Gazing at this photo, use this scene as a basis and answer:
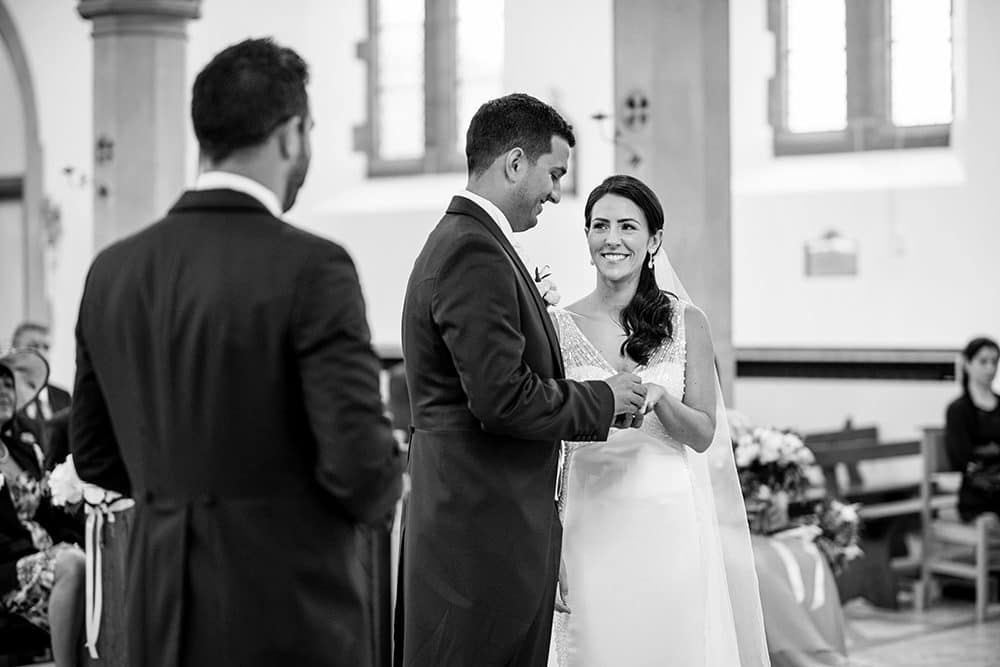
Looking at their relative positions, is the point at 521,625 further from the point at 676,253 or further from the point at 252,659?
the point at 676,253

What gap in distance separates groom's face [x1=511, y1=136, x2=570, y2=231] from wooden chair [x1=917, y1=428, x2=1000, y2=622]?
5598 millimetres

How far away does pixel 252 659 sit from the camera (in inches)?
91.9

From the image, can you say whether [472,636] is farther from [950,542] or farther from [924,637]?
[950,542]

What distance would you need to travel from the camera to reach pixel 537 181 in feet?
10.7

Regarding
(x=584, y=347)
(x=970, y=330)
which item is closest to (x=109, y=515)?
(x=584, y=347)

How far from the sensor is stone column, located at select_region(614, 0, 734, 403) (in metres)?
7.25

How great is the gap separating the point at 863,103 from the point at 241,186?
9816 mm

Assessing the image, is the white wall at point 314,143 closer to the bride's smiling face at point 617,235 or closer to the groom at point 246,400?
the bride's smiling face at point 617,235

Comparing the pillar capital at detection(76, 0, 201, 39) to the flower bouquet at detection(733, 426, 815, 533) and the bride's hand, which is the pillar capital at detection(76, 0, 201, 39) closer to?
the flower bouquet at detection(733, 426, 815, 533)

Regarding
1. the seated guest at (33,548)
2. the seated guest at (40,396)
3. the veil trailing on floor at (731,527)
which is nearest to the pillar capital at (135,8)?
the seated guest at (40,396)

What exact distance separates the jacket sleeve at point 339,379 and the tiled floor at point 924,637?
15.6 feet

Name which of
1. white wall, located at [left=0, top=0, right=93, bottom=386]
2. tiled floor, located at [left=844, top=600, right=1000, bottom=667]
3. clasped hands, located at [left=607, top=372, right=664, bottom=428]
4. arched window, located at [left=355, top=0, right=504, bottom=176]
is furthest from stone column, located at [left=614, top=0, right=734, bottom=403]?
white wall, located at [left=0, top=0, right=93, bottom=386]

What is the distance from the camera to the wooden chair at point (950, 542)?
8.16 m

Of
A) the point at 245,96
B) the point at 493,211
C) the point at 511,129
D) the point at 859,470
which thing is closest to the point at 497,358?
the point at 493,211
